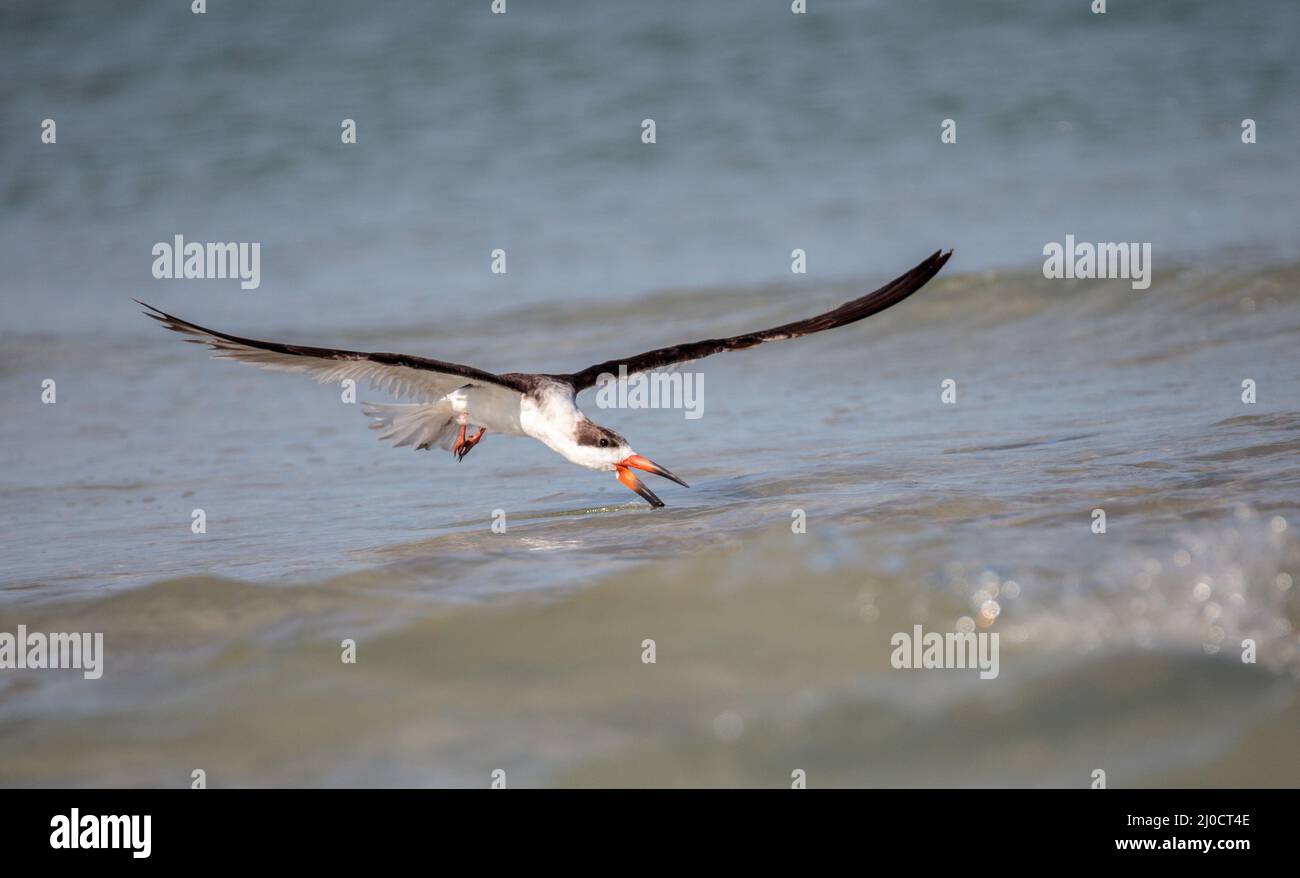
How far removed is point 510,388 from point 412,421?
Answer: 858 millimetres

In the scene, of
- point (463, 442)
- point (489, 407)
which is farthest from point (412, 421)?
point (489, 407)

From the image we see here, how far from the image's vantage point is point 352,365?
308 inches

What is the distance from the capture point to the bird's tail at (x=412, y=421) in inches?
345

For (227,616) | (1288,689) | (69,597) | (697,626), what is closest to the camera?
(1288,689)

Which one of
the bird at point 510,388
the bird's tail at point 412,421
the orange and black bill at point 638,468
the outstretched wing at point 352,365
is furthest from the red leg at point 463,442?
the orange and black bill at point 638,468

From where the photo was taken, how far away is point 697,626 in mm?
5762

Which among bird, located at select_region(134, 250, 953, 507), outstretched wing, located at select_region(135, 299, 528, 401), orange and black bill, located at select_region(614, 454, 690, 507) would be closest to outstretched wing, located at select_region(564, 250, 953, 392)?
bird, located at select_region(134, 250, 953, 507)

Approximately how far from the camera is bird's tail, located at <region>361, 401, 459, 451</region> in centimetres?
876

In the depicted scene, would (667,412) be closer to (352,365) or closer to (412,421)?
(412,421)

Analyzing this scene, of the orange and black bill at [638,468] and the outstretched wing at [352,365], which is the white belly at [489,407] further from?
the orange and black bill at [638,468]
